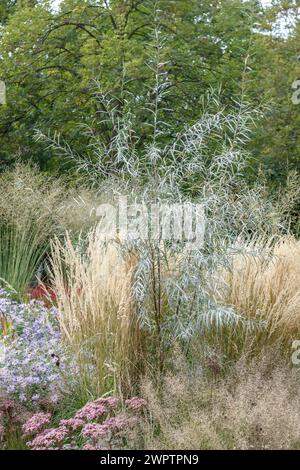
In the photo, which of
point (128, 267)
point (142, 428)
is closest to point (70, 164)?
point (128, 267)

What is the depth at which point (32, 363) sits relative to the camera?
5.10m

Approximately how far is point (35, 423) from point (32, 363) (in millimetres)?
756

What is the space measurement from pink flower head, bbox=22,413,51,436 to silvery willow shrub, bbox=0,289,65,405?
311 millimetres

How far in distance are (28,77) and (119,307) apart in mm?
7179

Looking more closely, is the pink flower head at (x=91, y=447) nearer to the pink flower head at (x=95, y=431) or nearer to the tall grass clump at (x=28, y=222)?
the pink flower head at (x=95, y=431)

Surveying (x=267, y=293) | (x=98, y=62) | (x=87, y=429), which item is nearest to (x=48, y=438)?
(x=87, y=429)

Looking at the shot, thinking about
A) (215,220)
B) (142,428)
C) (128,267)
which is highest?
(215,220)

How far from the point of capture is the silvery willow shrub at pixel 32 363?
4895 mm

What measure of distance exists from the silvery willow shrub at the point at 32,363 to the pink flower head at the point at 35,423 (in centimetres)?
31

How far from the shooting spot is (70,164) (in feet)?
39.5

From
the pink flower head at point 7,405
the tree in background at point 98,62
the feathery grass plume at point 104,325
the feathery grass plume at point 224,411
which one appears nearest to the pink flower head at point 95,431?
the feathery grass plume at point 224,411

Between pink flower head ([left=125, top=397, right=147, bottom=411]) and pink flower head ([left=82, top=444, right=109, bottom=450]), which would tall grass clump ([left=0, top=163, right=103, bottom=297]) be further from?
pink flower head ([left=82, top=444, right=109, bottom=450])
